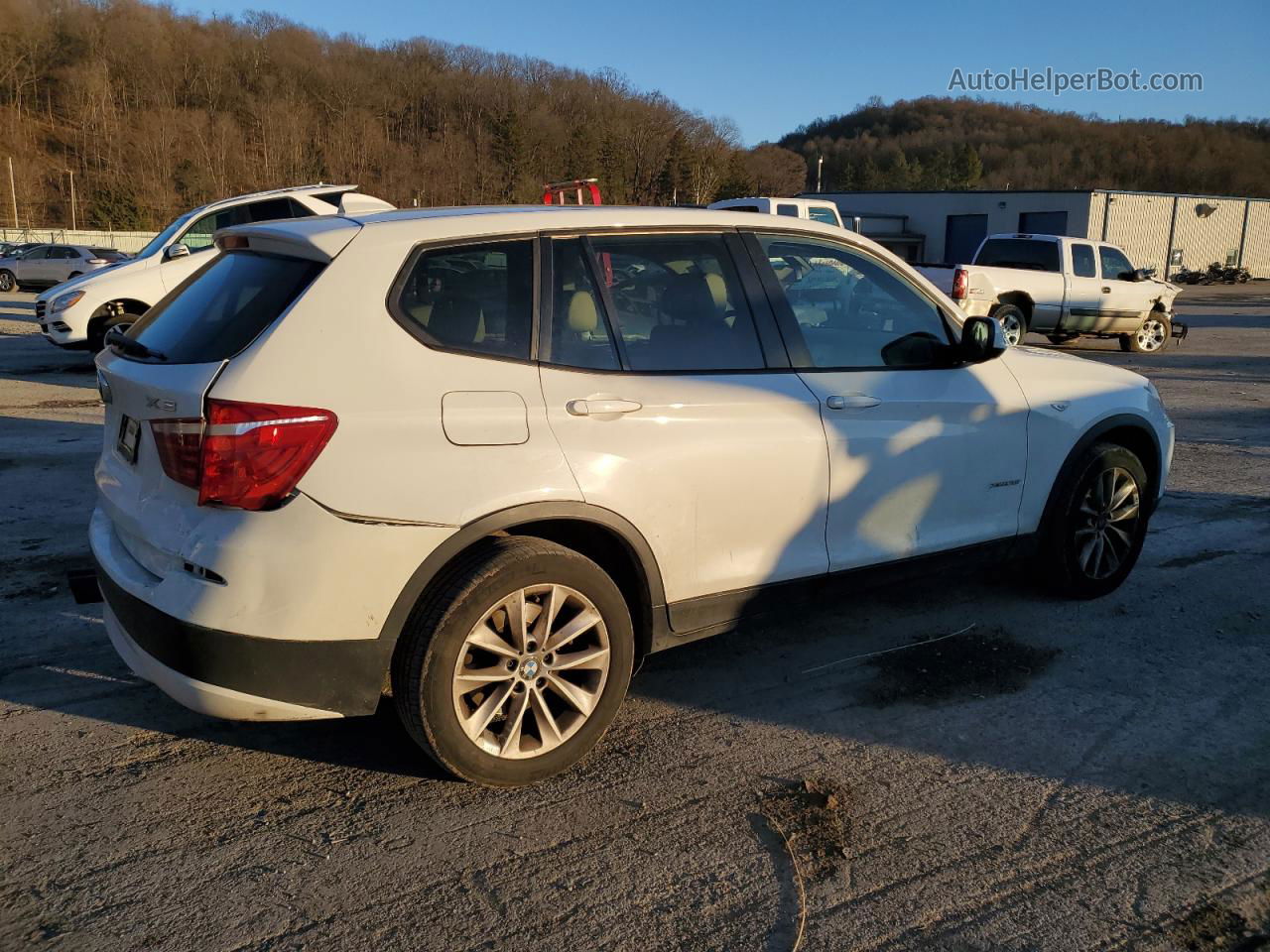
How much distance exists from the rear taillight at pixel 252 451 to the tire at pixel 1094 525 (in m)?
3.41

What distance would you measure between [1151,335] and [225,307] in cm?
1939

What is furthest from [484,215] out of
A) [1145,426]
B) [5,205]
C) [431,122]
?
[431,122]

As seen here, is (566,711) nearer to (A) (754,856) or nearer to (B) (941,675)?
(A) (754,856)

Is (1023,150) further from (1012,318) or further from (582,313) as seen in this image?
(582,313)

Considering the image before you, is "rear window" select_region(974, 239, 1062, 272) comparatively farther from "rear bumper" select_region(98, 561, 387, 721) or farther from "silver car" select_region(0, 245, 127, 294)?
"silver car" select_region(0, 245, 127, 294)

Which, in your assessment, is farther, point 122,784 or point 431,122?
point 431,122

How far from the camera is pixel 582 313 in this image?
338cm

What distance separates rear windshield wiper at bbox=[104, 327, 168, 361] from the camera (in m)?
3.17

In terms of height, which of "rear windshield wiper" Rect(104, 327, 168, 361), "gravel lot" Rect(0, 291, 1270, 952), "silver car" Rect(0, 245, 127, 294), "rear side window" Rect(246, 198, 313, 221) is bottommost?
"gravel lot" Rect(0, 291, 1270, 952)

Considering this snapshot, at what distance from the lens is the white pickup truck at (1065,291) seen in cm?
1700

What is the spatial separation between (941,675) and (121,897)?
3058 mm

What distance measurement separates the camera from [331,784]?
3.26 meters

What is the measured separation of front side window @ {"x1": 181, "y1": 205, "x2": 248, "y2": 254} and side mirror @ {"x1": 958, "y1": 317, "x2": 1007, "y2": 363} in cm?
978

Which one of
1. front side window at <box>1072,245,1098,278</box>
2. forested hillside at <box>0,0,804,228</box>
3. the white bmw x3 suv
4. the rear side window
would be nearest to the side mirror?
the white bmw x3 suv
